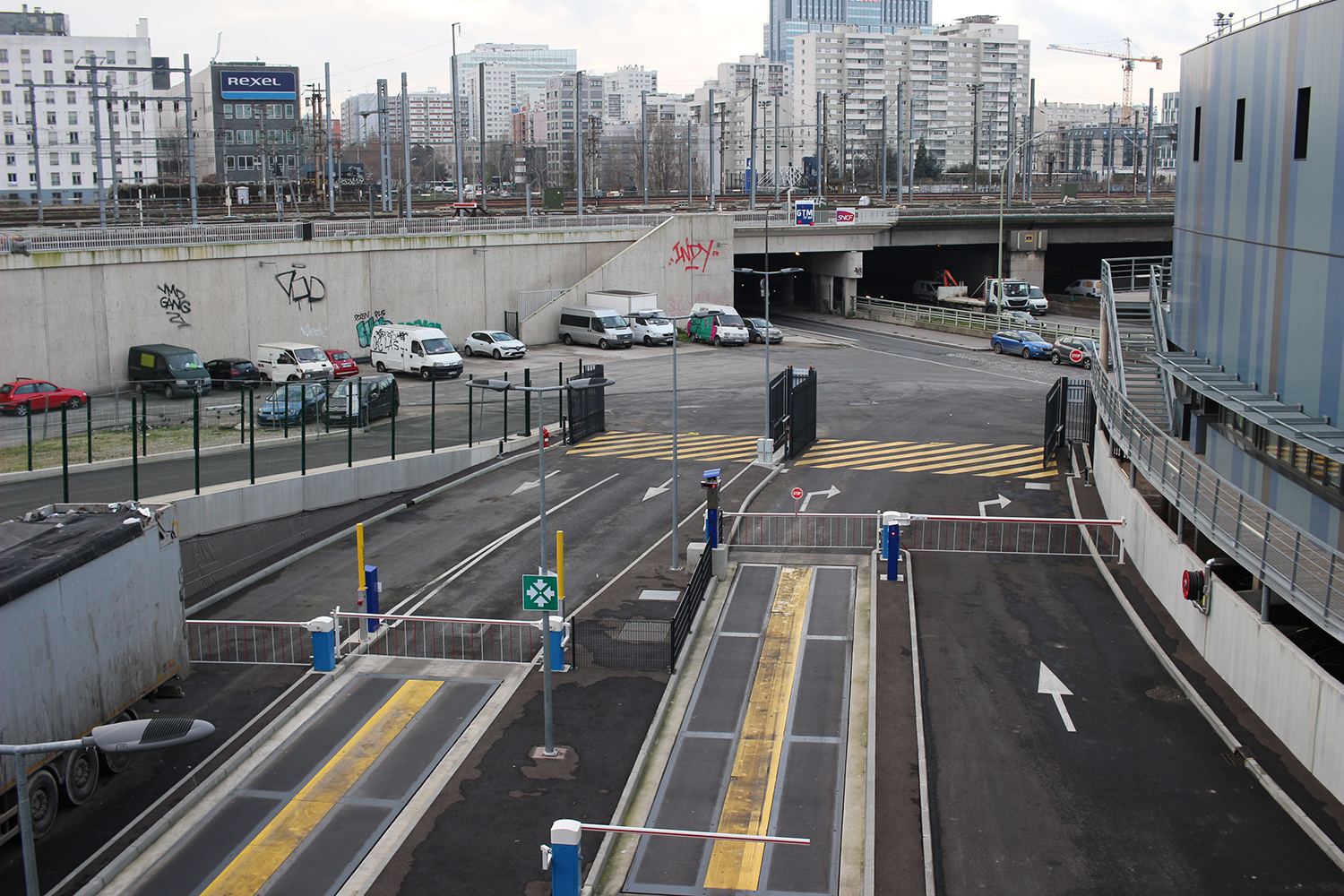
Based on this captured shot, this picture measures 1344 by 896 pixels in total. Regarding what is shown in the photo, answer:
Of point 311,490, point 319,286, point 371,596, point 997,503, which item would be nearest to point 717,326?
point 319,286

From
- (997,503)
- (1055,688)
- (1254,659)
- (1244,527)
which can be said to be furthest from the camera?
(997,503)

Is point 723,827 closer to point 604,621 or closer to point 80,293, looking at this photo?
point 604,621

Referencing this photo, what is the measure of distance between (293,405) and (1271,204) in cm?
2280

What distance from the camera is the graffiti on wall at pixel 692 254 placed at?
2464 inches

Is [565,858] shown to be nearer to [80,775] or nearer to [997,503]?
[80,775]

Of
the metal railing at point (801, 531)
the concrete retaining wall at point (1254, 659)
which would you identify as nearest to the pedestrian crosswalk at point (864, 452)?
the metal railing at point (801, 531)

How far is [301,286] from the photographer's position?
162ft

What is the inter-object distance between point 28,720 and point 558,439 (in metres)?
23.2

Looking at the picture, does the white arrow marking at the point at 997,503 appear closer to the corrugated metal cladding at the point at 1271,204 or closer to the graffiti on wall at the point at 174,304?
the corrugated metal cladding at the point at 1271,204

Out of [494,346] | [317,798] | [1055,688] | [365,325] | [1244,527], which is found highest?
[365,325]

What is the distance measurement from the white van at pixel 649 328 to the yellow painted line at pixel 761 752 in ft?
111

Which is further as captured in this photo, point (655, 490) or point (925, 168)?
point (925, 168)

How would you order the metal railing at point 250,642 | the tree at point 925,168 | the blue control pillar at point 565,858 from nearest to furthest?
the blue control pillar at point 565,858 → the metal railing at point 250,642 → the tree at point 925,168

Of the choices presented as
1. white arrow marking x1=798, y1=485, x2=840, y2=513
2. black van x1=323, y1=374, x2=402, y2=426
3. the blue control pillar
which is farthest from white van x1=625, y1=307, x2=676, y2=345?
the blue control pillar
